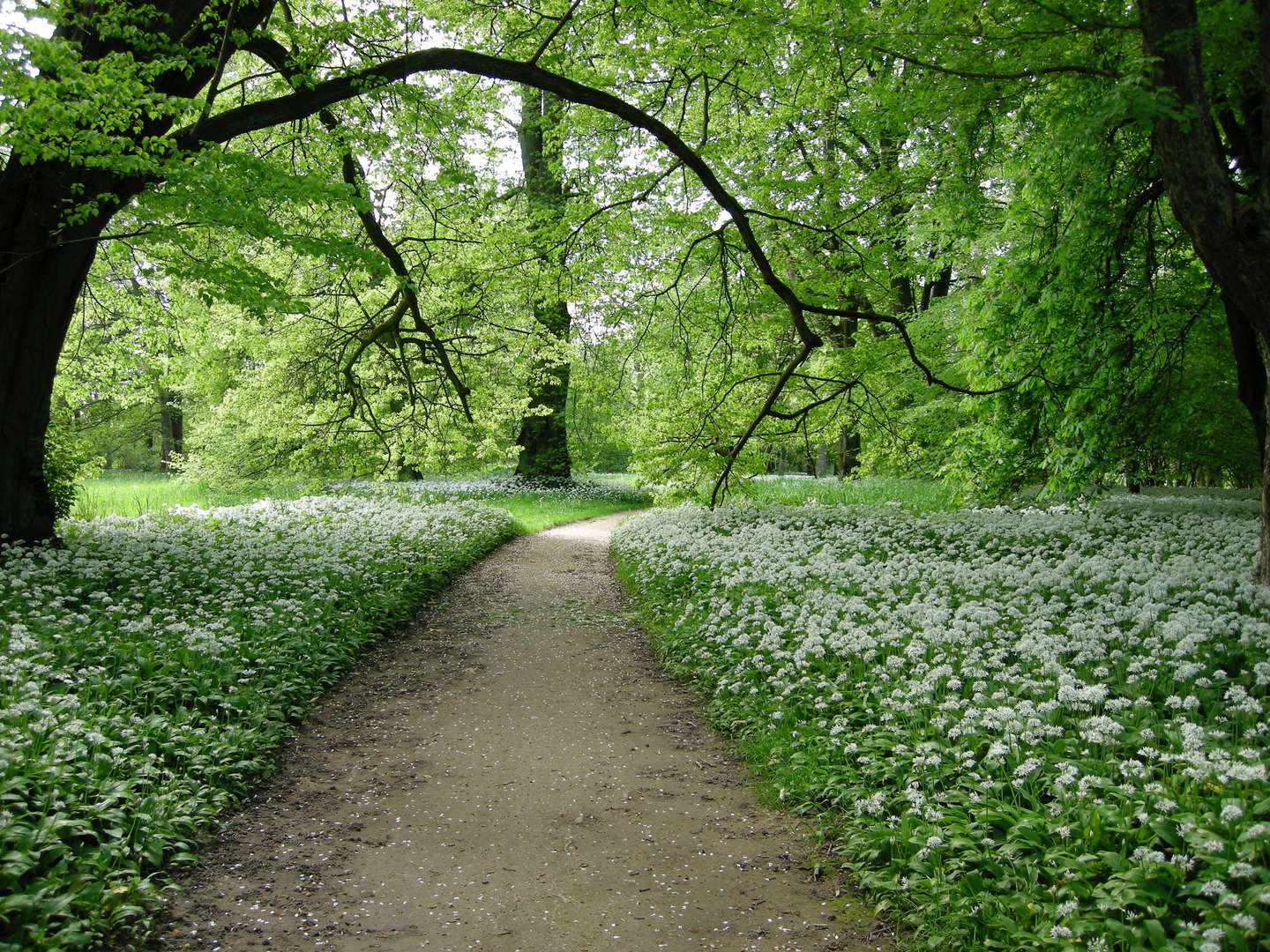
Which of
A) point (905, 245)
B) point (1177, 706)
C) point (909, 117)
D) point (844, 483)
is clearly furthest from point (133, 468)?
point (1177, 706)

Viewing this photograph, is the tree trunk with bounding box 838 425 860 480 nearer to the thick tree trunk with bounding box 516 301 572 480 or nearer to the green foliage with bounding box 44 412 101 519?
the thick tree trunk with bounding box 516 301 572 480

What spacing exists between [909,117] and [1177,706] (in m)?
6.96

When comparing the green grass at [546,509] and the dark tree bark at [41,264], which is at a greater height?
the dark tree bark at [41,264]

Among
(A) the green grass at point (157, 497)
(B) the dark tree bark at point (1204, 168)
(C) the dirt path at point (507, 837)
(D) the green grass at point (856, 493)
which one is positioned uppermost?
(B) the dark tree bark at point (1204, 168)

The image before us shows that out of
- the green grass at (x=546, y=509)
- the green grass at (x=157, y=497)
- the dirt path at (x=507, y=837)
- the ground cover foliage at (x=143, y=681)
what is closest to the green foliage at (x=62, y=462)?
the ground cover foliage at (x=143, y=681)

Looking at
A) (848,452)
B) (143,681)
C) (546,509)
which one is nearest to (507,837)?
(143,681)

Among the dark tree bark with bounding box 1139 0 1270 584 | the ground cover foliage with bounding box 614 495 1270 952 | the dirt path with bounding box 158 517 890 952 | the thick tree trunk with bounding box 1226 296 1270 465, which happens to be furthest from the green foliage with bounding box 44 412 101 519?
the thick tree trunk with bounding box 1226 296 1270 465

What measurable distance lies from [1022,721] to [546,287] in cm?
969

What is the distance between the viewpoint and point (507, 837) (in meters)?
4.77

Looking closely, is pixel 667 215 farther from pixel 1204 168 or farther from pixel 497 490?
pixel 497 490

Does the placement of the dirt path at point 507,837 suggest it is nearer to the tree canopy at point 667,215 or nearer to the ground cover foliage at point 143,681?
the ground cover foliage at point 143,681

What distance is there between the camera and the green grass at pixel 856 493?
15.8 meters

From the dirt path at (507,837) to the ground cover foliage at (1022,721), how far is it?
483 millimetres

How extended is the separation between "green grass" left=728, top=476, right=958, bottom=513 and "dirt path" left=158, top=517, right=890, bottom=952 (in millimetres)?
9071
